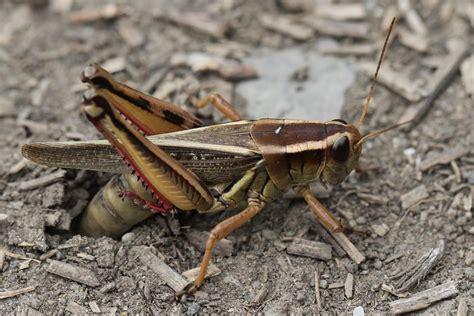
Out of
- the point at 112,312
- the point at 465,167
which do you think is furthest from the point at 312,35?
the point at 112,312

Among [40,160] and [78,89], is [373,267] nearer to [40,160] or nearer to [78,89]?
[40,160]

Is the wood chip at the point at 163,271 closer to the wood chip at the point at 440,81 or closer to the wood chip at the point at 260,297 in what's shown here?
the wood chip at the point at 260,297

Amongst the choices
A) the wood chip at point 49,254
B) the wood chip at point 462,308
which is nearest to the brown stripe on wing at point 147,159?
the wood chip at point 49,254

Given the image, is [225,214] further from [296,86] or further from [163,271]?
[296,86]

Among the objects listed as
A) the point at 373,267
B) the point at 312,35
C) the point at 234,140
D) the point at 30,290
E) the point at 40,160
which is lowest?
the point at 30,290

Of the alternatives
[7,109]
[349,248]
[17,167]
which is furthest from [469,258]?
[7,109]

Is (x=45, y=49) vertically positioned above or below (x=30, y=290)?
above
